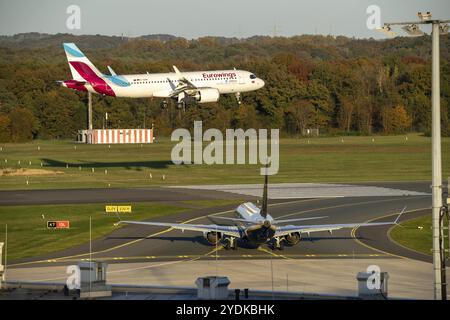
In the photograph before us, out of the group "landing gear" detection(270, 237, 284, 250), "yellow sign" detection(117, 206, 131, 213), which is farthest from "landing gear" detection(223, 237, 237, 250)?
"yellow sign" detection(117, 206, 131, 213)

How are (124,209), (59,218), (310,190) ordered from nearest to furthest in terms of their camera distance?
(59,218)
(124,209)
(310,190)

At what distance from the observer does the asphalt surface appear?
83.8m

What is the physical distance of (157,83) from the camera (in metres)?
179

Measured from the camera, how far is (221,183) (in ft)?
488

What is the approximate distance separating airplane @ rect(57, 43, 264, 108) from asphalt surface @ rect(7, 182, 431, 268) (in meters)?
48.4

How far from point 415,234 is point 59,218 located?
3786 cm

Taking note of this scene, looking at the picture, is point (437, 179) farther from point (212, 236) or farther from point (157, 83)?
point (157, 83)

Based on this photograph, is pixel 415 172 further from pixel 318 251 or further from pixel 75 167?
pixel 318 251

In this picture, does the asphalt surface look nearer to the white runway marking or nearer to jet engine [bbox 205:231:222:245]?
jet engine [bbox 205:231:222:245]

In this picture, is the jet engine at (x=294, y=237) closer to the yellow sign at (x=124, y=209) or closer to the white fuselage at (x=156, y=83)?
the yellow sign at (x=124, y=209)

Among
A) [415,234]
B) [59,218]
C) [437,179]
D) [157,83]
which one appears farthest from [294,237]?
[157,83]

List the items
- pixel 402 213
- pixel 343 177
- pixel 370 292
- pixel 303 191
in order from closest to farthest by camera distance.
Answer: pixel 370 292 < pixel 402 213 < pixel 303 191 < pixel 343 177
